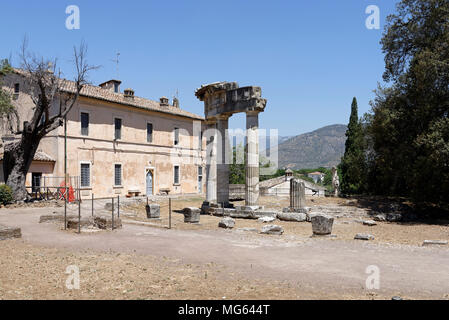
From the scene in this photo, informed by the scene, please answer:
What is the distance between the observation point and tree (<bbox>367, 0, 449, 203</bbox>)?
1789 cm

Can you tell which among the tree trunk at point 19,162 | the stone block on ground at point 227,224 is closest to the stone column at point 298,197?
the stone block on ground at point 227,224

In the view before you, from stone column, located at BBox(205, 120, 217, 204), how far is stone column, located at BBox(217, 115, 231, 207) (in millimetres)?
267

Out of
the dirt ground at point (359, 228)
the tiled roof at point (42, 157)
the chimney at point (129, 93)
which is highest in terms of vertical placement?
the chimney at point (129, 93)

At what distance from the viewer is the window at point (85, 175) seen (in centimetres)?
2756

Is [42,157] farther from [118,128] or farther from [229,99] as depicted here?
[229,99]

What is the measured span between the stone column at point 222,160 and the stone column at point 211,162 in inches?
10.5

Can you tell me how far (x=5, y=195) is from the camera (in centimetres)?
2059

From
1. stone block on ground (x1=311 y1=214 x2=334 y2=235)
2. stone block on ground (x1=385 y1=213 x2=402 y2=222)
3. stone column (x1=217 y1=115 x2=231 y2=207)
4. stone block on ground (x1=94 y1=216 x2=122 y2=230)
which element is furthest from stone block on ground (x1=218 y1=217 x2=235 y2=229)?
stone block on ground (x1=385 y1=213 x2=402 y2=222)

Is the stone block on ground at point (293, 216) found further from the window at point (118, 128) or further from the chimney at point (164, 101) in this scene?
the chimney at point (164, 101)

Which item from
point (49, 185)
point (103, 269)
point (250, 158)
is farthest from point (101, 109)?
point (103, 269)

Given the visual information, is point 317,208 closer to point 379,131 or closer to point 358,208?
point 358,208

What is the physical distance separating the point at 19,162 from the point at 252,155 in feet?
48.1

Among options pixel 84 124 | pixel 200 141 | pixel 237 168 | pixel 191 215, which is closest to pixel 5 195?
pixel 84 124

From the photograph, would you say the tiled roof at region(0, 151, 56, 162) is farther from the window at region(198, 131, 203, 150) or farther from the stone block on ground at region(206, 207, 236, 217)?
the window at region(198, 131, 203, 150)
